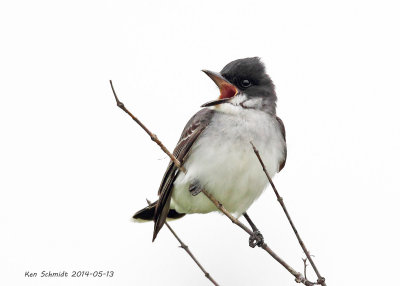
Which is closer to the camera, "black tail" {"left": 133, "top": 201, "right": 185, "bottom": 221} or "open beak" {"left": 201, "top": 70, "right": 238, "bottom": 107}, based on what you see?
"open beak" {"left": 201, "top": 70, "right": 238, "bottom": 107}

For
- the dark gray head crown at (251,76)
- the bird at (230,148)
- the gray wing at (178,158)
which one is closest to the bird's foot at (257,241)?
the bird at (230,148)

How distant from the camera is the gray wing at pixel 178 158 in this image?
21.9 ft

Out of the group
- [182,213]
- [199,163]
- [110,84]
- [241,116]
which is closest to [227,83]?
[241,116]

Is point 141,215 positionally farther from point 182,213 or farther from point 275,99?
point 275,99

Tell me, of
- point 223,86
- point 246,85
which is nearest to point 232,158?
point 223,86

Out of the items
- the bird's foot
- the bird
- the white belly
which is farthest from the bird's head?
the bird's foot

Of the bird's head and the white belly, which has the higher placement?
the bird's head

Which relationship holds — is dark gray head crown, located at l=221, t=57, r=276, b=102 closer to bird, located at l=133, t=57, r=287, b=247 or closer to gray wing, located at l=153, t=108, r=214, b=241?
bird, located at l=133, t=57, r=287, b=247

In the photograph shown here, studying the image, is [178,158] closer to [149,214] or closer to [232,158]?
[232,158]

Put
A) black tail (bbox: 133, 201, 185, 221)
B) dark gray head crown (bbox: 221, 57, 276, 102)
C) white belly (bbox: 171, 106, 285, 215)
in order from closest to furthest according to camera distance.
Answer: white belly (bbox: 171, 106, 285, 215) → dark gray head crown (bbox: 221, 57, 276, 102) → black tail (bbox: 133, 201, 185, 221)

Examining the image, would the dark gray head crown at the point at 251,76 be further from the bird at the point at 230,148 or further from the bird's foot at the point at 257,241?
the bird's foot at the point at 257,241

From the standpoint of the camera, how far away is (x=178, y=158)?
676cm

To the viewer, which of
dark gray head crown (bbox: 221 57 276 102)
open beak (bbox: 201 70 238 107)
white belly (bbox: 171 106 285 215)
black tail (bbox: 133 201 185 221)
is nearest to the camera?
white belly (bbox: 171 106 285 215)

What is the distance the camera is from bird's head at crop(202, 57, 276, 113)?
669cm
